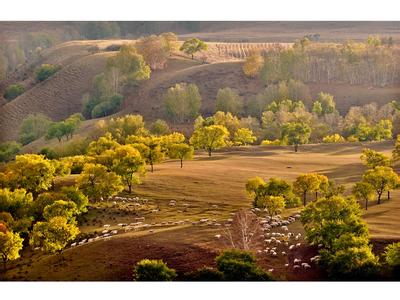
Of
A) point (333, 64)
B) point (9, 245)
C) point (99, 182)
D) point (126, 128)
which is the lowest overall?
point (9, 245)

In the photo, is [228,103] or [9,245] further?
[228,103]

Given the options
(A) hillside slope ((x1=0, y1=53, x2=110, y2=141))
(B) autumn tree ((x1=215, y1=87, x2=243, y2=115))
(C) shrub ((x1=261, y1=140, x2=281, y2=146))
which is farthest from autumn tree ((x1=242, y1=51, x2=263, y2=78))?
(C) shrub ((x1=261, y1=140, x2=281, y2=146))

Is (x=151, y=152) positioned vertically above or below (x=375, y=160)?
above

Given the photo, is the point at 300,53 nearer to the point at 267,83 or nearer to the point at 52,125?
the point at 267,83

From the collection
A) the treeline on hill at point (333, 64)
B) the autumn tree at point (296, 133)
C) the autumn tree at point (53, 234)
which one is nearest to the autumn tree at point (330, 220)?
the autumn tree at point (53, 234)

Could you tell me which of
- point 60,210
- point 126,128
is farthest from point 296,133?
point 60,210

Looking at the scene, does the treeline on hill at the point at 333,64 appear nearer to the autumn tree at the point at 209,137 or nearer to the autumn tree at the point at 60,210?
the autumn tree at the point at 209,137

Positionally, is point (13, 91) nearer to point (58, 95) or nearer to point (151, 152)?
point (58, 95)

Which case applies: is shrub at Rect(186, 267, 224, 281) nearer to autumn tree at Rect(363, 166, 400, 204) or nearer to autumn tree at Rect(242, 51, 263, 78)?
autumn tree at Rect(363, 166, 400, 204)
